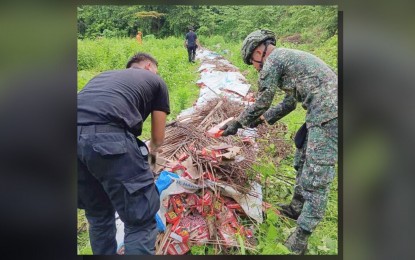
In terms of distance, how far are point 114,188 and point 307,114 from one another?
4.12 feet

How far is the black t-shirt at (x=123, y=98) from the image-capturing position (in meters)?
2.14

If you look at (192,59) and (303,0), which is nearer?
(303,0)

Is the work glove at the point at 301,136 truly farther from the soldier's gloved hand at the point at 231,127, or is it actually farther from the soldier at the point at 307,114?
the soldier's gloved hand at the point at 231,127

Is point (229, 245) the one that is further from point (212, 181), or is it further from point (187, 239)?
point (212, 181)

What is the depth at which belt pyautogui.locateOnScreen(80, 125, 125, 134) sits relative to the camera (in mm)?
2105

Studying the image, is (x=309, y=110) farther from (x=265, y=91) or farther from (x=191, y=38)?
(x=191, y=38)

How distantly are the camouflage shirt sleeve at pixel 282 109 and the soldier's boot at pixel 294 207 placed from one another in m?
0.50

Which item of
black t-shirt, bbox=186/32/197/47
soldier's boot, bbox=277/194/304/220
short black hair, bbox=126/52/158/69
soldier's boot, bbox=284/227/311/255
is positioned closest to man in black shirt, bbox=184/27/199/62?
black t-shirt, bbox=186/32/197/47

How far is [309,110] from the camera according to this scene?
88.9 inches

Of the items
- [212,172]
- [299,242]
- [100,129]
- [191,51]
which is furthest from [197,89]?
[299,242]
